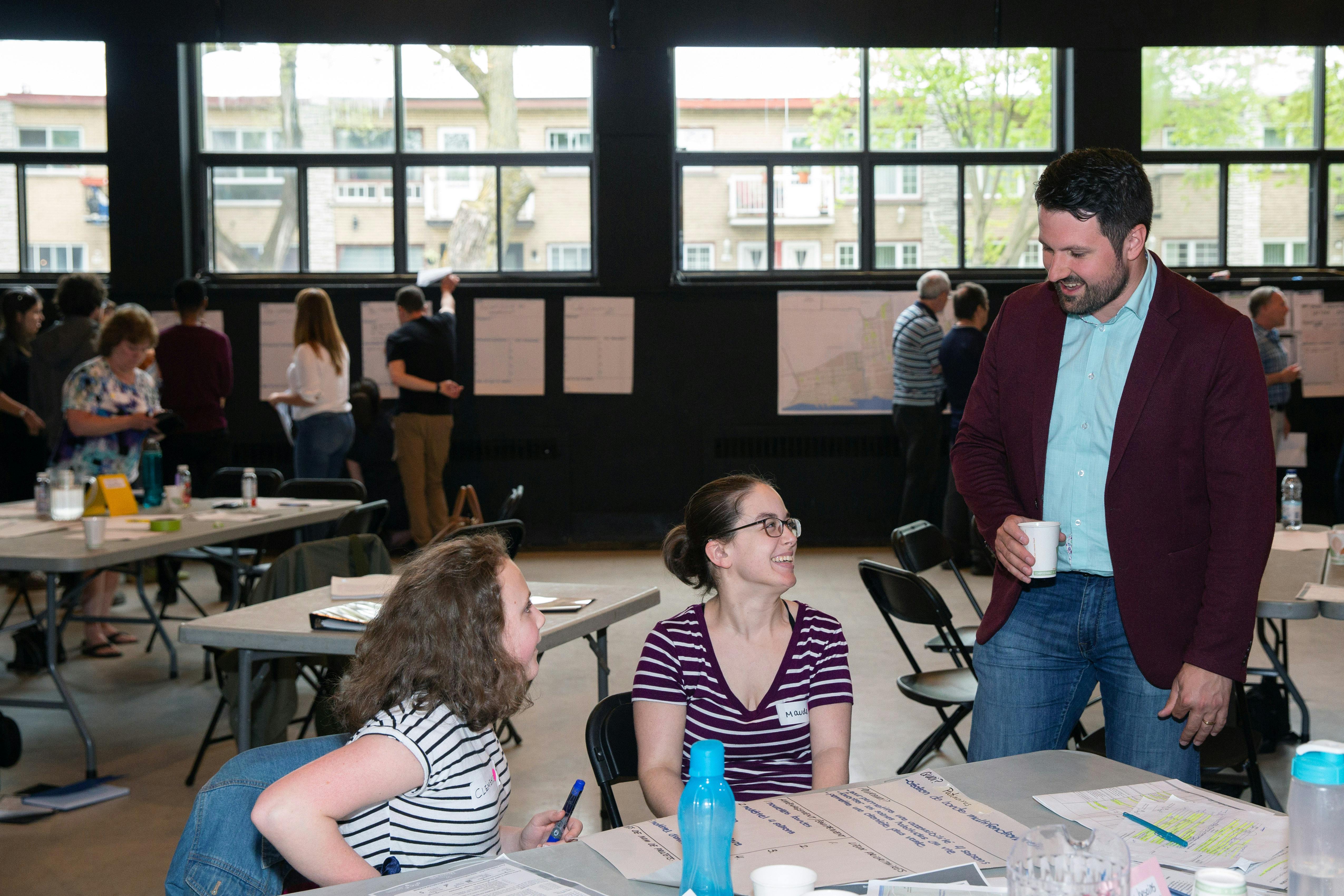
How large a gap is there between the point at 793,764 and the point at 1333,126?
27.7 feet

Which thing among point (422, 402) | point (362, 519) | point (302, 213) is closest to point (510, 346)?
point (422, 402)

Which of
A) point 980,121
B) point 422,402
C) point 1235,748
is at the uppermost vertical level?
point 980,121

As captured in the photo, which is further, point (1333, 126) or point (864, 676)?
point (1333, 126)

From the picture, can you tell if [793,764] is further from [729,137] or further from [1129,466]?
[729,137]

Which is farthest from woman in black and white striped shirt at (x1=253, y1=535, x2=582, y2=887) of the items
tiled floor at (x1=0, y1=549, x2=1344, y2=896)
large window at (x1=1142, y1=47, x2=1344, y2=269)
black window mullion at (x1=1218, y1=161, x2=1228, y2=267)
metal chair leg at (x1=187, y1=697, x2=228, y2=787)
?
black window mullion at (x1=1218, y1=161, x2=1228, y2=267)

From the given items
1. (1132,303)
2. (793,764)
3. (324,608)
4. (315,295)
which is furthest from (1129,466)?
(315,295)

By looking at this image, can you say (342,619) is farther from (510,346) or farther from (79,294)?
(510,346)

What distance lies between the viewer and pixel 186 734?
14.3 ft

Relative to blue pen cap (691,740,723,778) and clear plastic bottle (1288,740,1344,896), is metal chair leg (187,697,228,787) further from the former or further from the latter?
clear plastic bottle (1288,740,1344,896)

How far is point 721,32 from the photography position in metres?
5.14

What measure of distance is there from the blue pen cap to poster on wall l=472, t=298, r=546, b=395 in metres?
7.17

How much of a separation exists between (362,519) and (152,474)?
103 centimetres

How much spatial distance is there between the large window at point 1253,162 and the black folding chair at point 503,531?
627cm

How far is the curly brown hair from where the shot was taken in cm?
167
